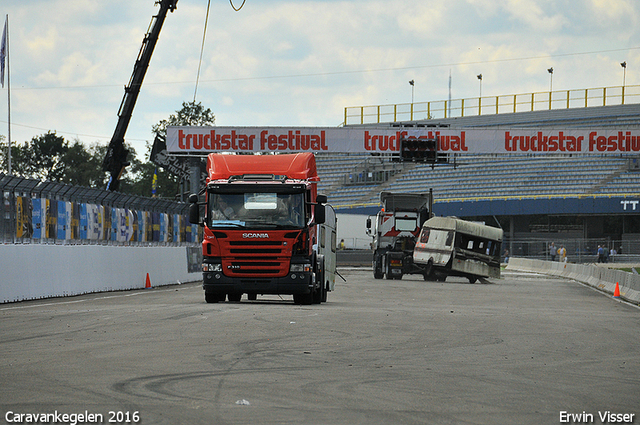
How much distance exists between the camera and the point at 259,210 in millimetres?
17969

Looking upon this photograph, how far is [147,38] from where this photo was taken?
140 ft

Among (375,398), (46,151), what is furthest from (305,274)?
(46,151)

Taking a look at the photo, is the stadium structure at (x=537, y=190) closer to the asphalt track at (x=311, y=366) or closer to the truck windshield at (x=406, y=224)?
the truck windshield at (x=406, y=224)

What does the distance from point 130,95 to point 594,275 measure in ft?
74.4

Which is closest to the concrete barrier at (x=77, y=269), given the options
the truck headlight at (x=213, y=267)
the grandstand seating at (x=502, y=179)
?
the truck headlight at (x=213, y=267)

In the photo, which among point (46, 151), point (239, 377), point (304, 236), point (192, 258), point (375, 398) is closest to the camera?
point (375, 398)

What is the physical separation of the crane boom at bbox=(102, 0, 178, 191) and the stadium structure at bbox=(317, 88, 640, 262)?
21.4 meters

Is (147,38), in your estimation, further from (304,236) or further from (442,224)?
(304,236)

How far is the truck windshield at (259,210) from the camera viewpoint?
17938mm

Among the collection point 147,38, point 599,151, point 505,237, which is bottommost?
point 505,237

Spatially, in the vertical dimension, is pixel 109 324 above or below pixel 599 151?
below

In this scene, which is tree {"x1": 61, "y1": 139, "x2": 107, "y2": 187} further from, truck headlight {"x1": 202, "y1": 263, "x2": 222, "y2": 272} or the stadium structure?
truck headlight {"x1": 202, "y1": 263, "x2": 222, "y2": 272}

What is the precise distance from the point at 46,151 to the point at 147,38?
7936cm

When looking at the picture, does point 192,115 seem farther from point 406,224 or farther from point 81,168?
point 406,224
